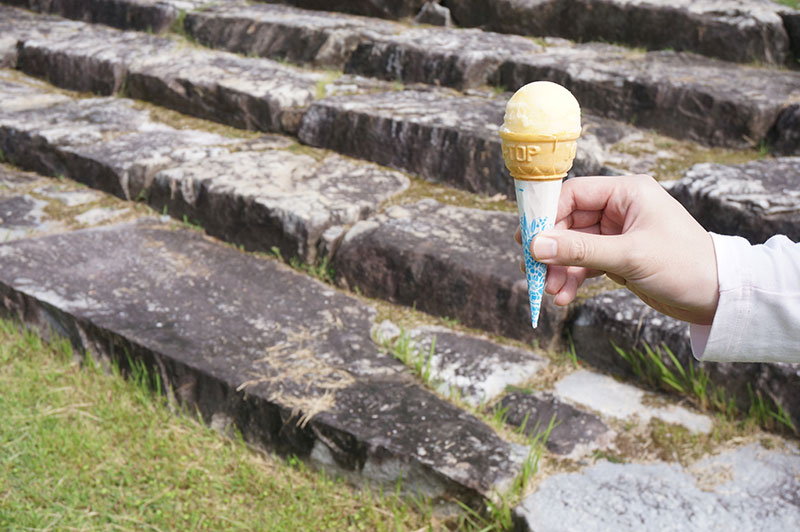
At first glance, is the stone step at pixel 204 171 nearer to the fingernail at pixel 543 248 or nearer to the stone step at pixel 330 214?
the stone step at pixel 330 214

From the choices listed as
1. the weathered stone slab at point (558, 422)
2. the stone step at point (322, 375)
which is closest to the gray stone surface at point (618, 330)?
the stone step at point (322, 375)

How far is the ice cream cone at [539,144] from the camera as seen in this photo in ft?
4.15

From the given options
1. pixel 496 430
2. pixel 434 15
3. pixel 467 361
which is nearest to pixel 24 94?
pixel 434 15

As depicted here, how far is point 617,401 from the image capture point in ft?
7.49

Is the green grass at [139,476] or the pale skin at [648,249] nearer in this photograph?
A: the pale skin at [648,249]

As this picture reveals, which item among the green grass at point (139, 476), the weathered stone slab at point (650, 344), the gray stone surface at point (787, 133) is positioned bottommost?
the green grass at point (139, 476)

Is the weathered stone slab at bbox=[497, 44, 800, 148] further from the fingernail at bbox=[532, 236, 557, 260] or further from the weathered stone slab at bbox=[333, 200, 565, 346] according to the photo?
the fingernail at bbox=[532, 236, 557, 260]

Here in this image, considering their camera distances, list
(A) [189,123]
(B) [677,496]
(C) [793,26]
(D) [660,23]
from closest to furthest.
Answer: (B) [677,496]
(C) [793,26]
(D) [660,23]
(A) [189,123]

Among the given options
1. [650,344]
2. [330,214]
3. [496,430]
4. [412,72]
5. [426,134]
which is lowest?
[496,430]

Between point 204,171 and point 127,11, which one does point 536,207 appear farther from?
point 127,11

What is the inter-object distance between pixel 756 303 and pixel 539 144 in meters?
0.45

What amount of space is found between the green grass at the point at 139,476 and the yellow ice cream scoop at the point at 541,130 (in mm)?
1032

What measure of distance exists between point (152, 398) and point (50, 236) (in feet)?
3.14

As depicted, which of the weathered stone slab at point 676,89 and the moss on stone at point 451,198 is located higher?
the weathered stone slab at point 676,89
